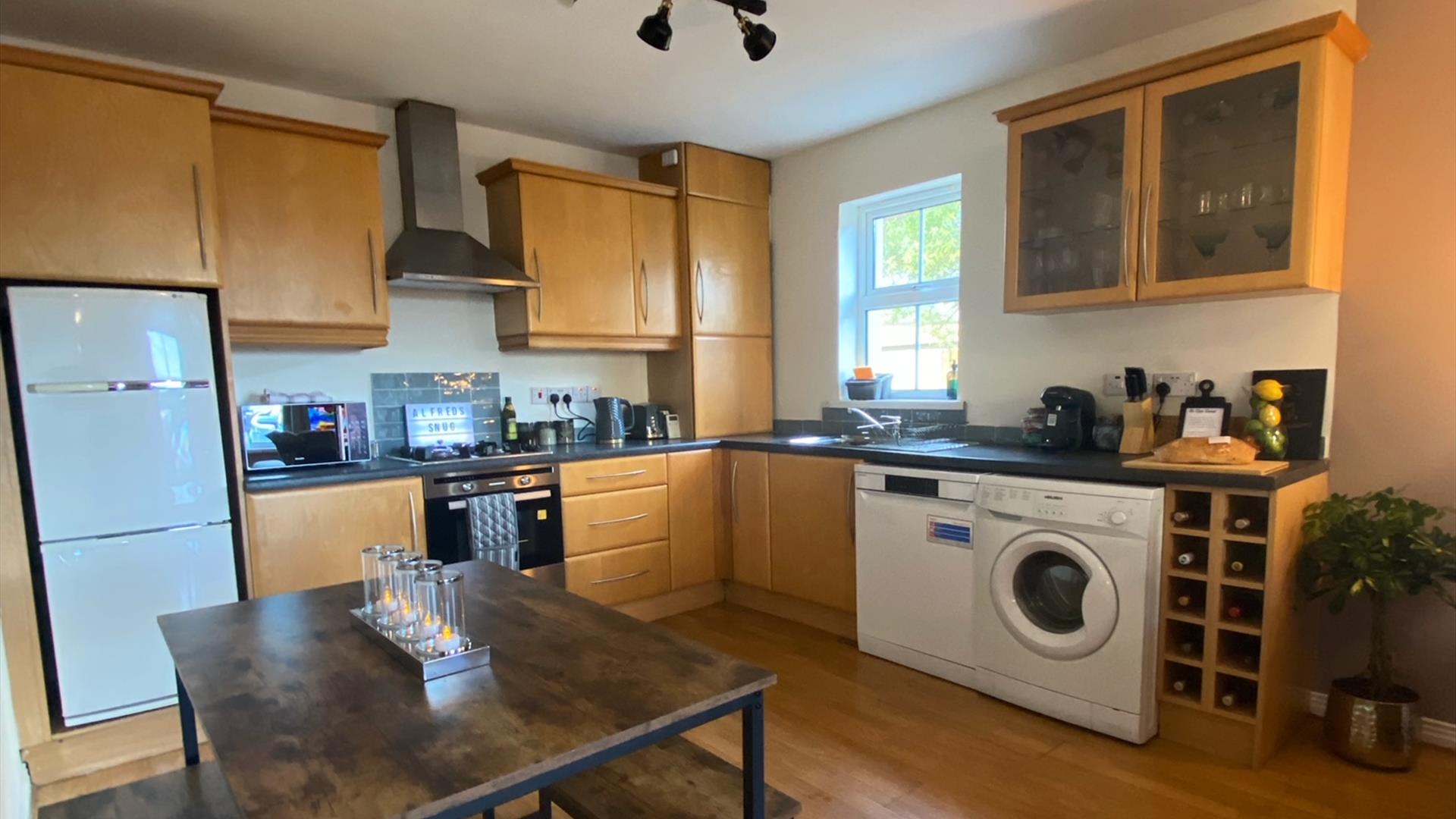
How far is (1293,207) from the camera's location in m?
2.13

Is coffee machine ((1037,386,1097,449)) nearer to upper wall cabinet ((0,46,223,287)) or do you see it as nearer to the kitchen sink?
the kitchen sink

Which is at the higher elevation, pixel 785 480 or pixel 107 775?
pixel 785 480

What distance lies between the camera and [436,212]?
316 cm

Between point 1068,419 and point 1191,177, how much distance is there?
0.91 metres

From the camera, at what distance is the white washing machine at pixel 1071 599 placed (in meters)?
2.14

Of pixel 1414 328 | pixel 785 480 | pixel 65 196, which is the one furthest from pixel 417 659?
pixel 1414 328

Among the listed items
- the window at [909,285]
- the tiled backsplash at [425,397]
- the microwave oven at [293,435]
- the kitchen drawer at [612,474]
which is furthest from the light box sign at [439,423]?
the window at [909,285]

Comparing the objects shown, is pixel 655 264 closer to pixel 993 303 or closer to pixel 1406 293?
pixel 993 303

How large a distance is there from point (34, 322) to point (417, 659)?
1868 mm

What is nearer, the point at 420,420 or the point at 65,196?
the point at 65,196

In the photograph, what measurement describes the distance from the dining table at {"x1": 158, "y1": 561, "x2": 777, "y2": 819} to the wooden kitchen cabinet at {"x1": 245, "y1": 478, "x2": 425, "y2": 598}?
101 centimetres

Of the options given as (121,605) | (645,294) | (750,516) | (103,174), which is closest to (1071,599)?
(750,516)

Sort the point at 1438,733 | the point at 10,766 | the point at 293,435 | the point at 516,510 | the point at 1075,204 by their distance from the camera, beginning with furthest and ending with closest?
1. the point at 516,510
2. the point at 293,435
3. the point at 1075,204
4. the point at 1438,733
5. the point at 10,766

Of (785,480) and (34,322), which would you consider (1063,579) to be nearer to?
(785,480)
